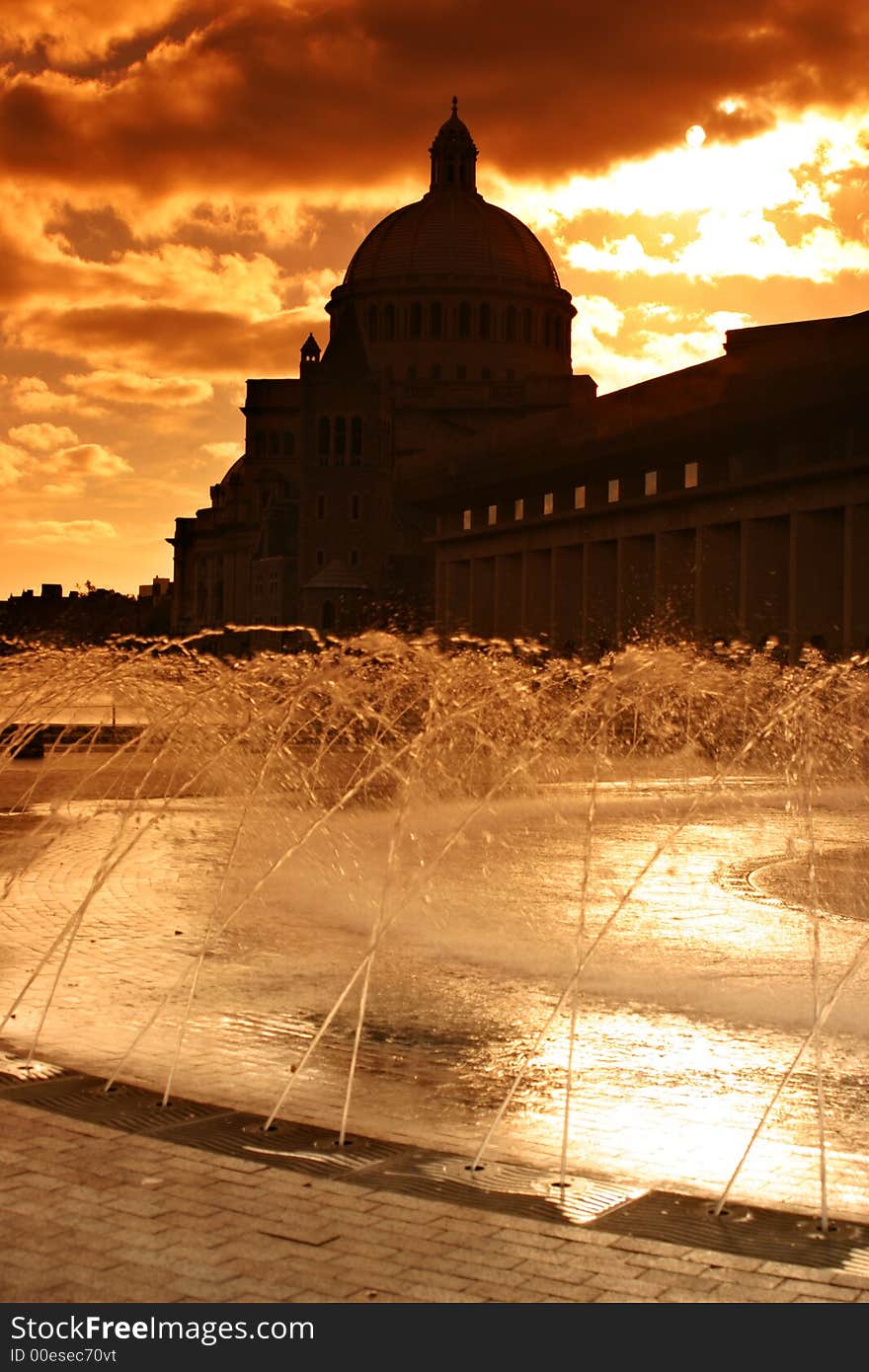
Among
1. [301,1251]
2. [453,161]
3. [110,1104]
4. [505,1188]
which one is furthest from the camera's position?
[453,161]

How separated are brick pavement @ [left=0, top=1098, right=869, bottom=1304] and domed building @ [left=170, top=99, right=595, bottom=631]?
103 m

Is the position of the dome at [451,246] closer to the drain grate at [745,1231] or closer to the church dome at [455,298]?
the church dome at [455,298]

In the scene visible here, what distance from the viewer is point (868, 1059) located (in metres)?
7.79

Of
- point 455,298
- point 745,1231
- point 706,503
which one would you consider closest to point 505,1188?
point 745,1231

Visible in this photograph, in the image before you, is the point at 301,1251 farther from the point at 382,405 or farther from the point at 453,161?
the point at 453,161

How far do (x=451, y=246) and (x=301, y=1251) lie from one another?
454ft

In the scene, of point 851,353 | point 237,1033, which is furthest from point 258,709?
point 851,353

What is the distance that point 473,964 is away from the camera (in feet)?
33.0

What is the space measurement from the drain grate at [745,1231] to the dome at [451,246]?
443 ft

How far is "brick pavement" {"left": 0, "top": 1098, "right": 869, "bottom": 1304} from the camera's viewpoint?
4441 mm

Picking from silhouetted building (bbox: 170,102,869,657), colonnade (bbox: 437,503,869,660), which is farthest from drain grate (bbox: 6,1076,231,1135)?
colonnade (bbox: 437,503,869,660)

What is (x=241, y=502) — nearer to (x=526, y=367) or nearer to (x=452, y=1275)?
(x=526, y=367)

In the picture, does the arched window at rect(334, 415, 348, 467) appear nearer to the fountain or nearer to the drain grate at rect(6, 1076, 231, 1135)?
the fountain
